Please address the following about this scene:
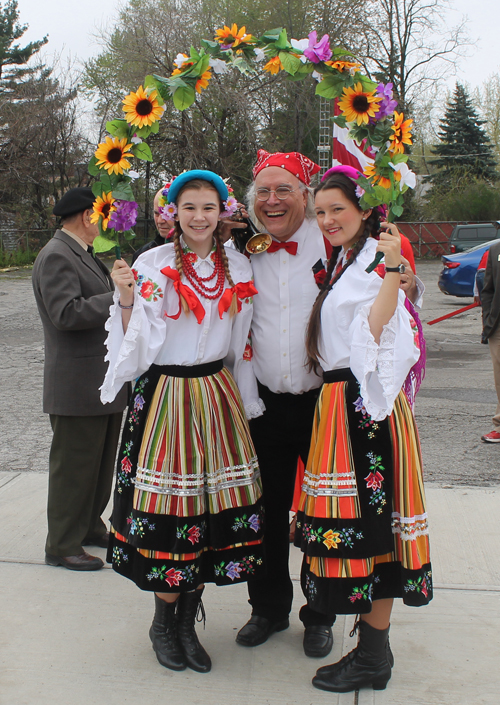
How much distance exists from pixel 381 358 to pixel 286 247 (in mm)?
751

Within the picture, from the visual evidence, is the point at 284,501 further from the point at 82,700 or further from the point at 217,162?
the point at 217,162

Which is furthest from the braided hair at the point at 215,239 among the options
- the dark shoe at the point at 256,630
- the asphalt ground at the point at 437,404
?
the asphalt ground at the point at 437,404

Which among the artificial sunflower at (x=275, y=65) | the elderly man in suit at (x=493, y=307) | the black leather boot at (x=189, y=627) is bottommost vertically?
the black leather boot at (x=189, y=627)

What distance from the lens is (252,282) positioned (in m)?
2.64

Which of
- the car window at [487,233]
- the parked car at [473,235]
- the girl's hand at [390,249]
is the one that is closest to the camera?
the girl's hand at [390,249]

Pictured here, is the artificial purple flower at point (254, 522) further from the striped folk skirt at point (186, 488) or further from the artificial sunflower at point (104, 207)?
the artificial sunflower at point (104, 207)

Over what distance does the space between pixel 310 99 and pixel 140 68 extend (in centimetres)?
627

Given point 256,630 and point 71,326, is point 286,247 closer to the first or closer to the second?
point 71,326

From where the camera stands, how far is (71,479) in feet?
10.7

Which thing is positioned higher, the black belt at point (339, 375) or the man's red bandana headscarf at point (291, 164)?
the man's red bandana headscarf at point (291, 164)

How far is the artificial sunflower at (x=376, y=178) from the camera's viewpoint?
86.9 inches

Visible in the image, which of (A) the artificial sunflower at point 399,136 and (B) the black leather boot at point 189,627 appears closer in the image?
(A) the artificial sunflower at point 399,136

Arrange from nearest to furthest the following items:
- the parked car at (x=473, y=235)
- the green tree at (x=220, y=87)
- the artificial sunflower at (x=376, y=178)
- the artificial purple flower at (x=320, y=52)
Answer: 1. the artificial sunflower at (x=376, y=178)
2. the artificial purple flower at (x=320, y=52)
3. the parked car at (x=473, y=235)
4. the green tree at (x=220, y=87)

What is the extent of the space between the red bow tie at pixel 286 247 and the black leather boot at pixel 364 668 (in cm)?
143
